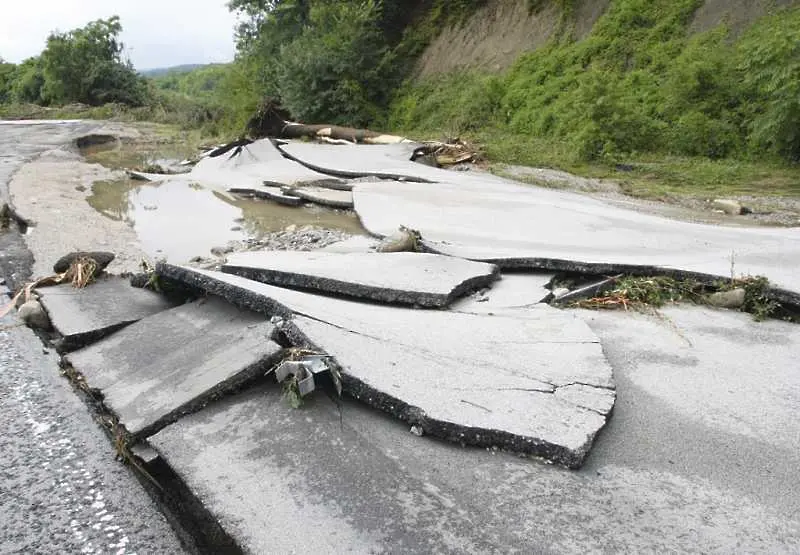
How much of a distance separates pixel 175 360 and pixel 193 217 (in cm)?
534

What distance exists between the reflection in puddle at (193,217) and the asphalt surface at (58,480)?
2.83 m

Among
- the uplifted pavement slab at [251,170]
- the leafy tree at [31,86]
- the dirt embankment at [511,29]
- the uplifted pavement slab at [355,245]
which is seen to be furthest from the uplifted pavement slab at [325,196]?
the leafy tree at [31,86]

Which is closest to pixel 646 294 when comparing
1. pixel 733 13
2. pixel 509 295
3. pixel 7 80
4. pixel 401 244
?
pixel 509 295

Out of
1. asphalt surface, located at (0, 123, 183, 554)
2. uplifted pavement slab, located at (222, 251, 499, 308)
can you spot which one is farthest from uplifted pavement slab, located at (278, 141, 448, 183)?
asphalt surface, located at (0, 123, 183, 554)

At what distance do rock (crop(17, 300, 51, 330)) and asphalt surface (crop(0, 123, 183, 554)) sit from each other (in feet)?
1.10

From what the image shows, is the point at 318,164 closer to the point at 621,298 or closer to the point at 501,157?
the point at 501,157

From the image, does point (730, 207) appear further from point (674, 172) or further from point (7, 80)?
point (7, 80)

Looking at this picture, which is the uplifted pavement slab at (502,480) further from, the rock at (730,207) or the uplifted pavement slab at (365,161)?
the uplifted pavement slab at (365,161)

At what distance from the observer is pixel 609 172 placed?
930cm

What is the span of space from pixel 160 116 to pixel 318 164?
21.9m

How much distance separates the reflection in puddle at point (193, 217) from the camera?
6.54 metres

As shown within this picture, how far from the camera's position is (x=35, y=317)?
3.70 m

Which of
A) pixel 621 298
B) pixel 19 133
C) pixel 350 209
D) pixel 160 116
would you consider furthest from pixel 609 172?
pixel 160 116

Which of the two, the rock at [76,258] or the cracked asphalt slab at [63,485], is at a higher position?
the rock at [76,258]
